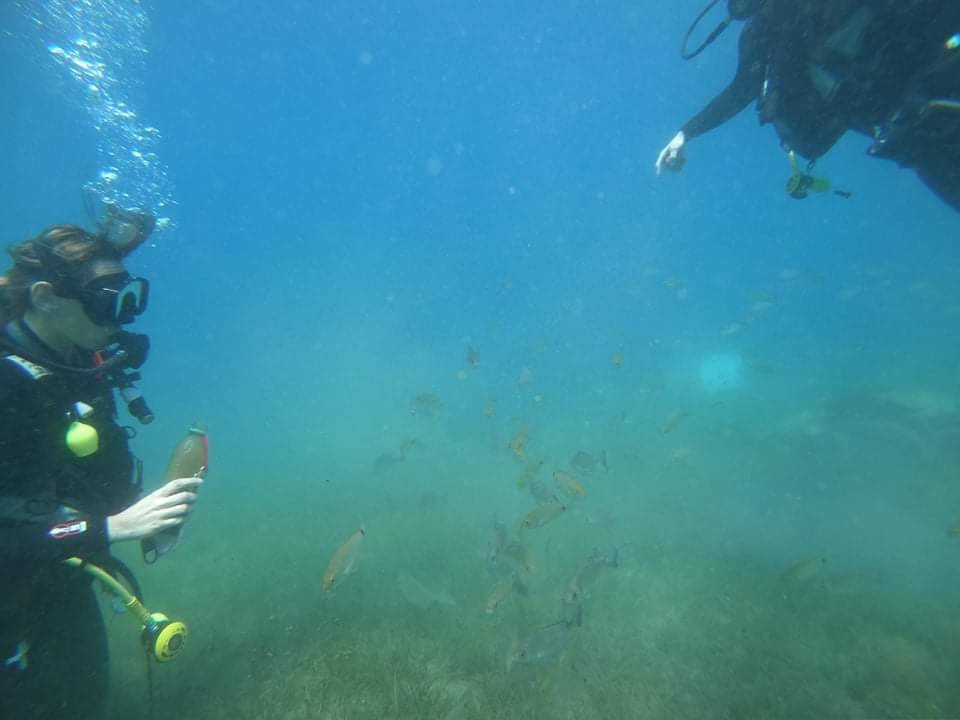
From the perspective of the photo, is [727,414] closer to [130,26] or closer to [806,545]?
[806,545]

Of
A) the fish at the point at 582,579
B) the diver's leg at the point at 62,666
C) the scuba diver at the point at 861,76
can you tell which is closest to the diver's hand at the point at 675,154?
the scuba diver at the point at 861,76

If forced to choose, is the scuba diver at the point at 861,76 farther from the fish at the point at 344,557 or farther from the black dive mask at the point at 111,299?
the black dive mask at the point at 111,299

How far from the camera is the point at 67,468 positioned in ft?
9.79

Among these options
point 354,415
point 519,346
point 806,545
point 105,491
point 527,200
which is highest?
point 527,200

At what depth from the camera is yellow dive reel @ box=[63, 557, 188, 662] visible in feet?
9.06

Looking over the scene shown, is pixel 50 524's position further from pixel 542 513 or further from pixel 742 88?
pixel 742 88

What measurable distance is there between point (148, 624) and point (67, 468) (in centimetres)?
123

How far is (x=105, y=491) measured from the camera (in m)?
3.30

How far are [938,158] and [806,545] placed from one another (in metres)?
10.1

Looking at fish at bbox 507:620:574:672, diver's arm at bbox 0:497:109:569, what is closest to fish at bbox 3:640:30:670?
diver's arm at bbox 0:497:109:569

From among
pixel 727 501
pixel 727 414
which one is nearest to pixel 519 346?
pixel 727 414

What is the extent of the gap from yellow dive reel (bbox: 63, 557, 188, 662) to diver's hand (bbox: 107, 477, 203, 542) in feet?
1.49

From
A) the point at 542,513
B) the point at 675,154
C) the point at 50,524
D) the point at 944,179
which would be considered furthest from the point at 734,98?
the point at 50,524

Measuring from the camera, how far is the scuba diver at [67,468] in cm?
250
